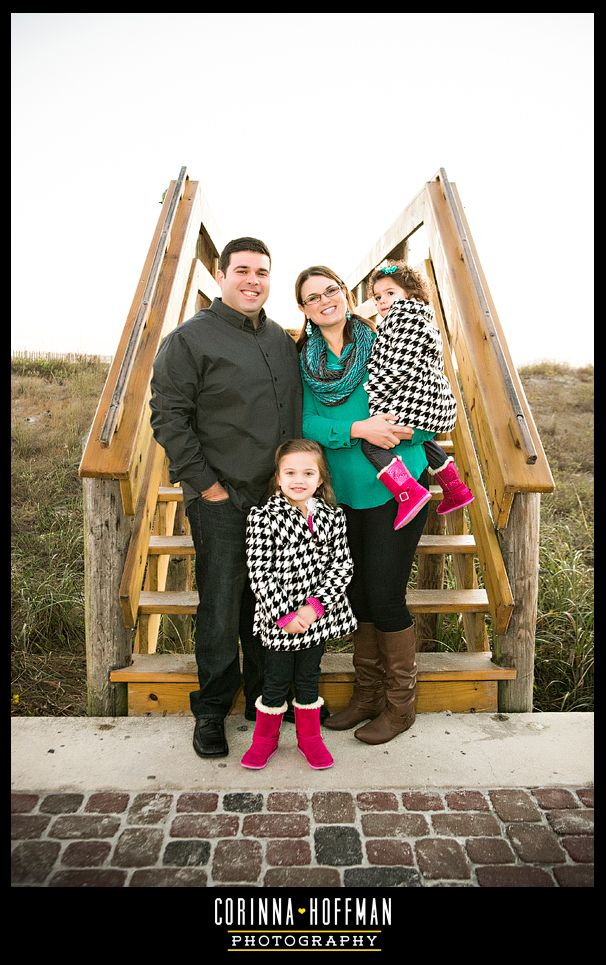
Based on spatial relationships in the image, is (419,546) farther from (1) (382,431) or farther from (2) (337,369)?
(2) (337,369)

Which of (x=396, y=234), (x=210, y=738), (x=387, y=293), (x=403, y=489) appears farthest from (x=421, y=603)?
(x=396, y=234)

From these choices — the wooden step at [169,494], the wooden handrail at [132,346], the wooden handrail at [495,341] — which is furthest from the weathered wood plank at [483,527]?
the wooden handrail at [132,346]

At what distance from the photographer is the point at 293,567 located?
2.63 m

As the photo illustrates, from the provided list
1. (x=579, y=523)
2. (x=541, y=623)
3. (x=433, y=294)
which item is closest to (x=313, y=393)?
(x=433, y=294)

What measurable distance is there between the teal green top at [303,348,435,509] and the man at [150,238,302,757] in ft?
0.44

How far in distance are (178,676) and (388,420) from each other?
142 centimetres

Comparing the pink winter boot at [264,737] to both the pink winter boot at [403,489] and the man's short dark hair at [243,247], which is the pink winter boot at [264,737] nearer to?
the pink winter boot at [403,489]

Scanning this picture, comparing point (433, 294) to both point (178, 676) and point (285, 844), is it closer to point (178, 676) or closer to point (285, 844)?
point (178, 676)

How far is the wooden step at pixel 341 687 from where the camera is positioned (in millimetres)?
3053

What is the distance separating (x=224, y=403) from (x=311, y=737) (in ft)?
4.27

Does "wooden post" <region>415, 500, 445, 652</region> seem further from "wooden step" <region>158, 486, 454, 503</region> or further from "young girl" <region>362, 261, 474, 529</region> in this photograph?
"young girl" <region>362, 261, 474, 529</region>

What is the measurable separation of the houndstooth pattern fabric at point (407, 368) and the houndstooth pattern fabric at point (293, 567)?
47 centimetres

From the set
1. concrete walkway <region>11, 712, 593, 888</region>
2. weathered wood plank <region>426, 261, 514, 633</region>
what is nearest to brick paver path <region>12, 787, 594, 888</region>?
concrete walkway <region>11, 712, 593, 888</region>

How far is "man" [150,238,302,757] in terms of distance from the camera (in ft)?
8.74
